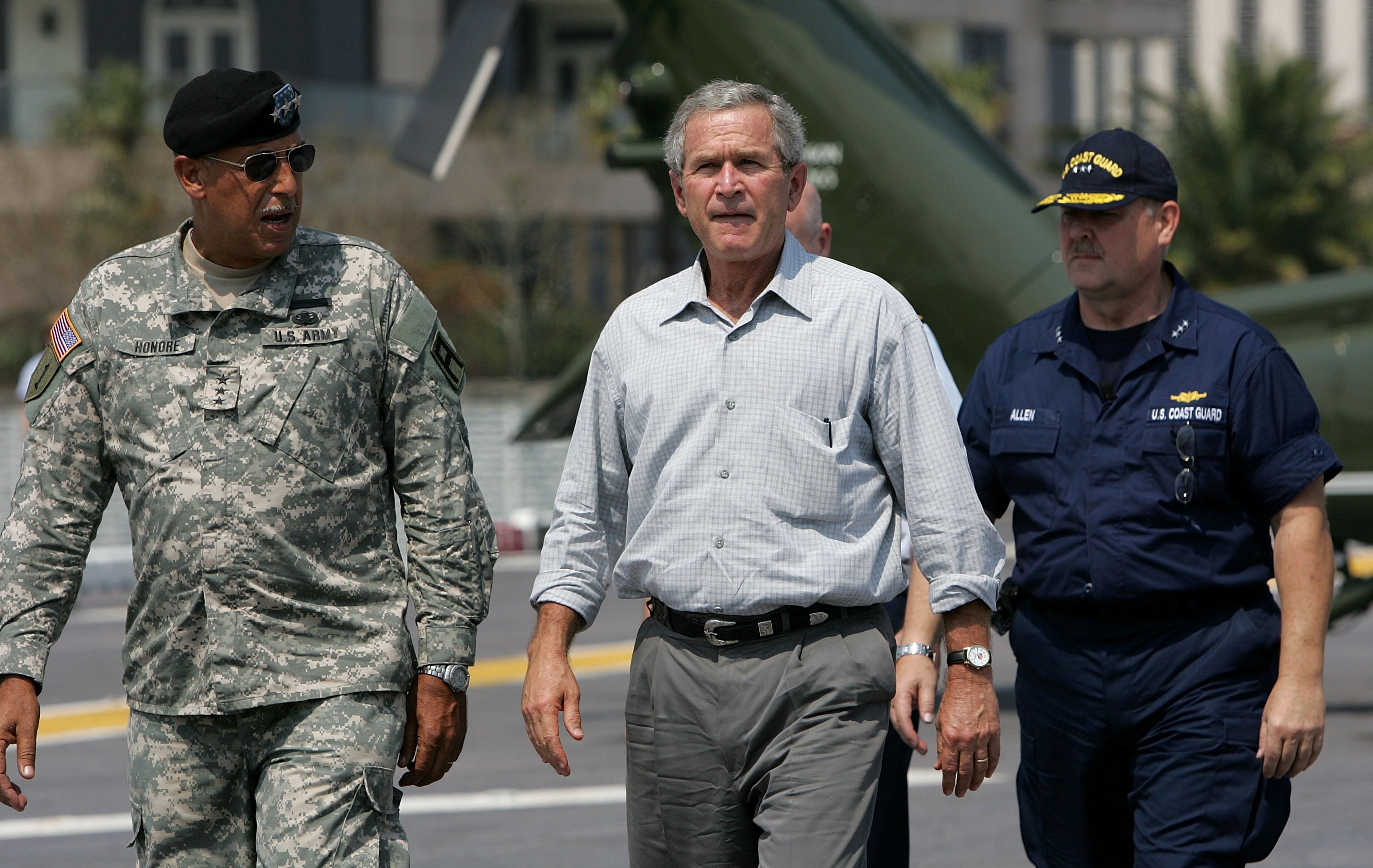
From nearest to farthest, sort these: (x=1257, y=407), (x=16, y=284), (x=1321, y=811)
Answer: (x=1257, y=407) < (x=1321, y=811) < (x=16, y=284)

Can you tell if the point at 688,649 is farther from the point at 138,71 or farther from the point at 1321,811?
the point at 138,71

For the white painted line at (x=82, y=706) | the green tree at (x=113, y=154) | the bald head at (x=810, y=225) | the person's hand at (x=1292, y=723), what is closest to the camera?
the person's hand at (x=1292, y=723)

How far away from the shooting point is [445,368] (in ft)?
12.9

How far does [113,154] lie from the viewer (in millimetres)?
32094

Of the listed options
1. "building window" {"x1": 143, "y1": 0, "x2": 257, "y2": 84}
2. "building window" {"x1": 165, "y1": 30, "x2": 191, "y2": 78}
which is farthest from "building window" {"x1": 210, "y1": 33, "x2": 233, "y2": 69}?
"building window" {"x1": 165, "y1": 30, "x2": 191, "y2": 78}

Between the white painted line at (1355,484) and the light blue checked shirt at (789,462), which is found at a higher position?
the light blue checked shirt at (789,462)

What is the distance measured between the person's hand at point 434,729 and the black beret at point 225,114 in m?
1.19

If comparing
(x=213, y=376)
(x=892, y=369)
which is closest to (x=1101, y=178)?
(x=892, y=369)

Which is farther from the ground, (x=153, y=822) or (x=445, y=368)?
(x=445, y=368)

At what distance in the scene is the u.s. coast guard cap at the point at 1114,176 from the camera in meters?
4.38

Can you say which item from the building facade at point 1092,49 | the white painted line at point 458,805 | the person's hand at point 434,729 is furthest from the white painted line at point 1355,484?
the building facade at point 1092,49

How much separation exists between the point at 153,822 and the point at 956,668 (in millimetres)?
1668

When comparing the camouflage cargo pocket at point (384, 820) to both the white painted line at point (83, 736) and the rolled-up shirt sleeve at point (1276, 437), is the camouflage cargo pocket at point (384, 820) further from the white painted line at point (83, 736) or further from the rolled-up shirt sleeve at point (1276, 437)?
the white painted line at point (83, 736)

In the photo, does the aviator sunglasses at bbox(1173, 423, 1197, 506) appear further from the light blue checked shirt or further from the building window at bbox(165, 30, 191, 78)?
the building window at bbox(165, 30, 191, 78)
